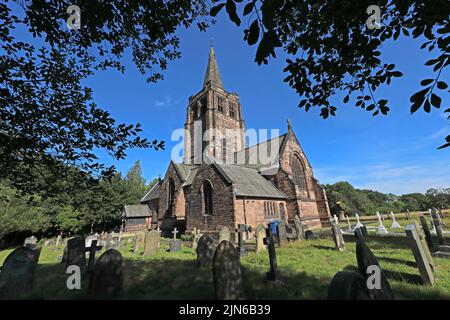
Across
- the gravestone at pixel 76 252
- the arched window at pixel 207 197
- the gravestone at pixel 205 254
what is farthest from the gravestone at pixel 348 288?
the arched window at pixel 207 197

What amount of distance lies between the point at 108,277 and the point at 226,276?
9.61ft

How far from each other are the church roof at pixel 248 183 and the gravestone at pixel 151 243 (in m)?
7.63

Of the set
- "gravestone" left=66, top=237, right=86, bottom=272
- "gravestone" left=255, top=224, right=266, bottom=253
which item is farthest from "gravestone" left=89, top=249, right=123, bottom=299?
"gravestone" left=255, top=224, right=266, bottom=253

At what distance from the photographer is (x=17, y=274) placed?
5219mm

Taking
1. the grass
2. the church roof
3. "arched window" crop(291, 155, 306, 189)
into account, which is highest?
"arched window" crop(291, 155, 306, 189)

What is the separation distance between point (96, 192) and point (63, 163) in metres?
0.95

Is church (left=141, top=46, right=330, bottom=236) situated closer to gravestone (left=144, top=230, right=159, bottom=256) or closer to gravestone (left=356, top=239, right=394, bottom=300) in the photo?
gravestone (left=144, top=230, right=159, bottom=256)

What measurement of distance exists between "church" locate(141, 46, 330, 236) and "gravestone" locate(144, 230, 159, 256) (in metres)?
6.73

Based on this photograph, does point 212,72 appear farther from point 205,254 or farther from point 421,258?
point 421,258

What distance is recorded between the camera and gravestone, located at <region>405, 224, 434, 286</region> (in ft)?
18.0

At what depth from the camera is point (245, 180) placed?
21.2 m

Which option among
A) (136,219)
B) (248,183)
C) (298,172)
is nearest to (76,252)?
(248,183)

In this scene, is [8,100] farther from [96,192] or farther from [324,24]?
[324,24]
